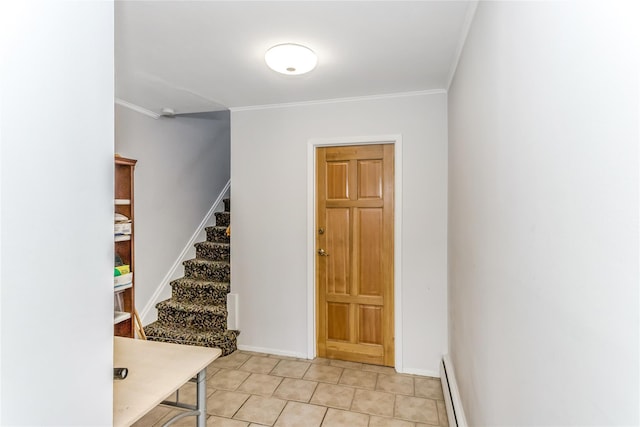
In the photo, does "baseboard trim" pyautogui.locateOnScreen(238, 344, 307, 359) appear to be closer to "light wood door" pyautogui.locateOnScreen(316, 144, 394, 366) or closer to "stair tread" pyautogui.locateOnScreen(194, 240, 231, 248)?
"light wood door" pyautogui.locateOnScreen(316, 144, 394, 366)

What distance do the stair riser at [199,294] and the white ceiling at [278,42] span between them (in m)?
2.01

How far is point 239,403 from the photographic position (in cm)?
251

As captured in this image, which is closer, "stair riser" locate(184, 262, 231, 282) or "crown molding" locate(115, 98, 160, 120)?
"crown molding" locate(115, 98, 160, 120)

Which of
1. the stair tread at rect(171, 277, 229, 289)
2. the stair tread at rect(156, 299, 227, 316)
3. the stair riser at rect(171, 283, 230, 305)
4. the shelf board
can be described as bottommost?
the stair tread at rect(156, 299, 227, 316)

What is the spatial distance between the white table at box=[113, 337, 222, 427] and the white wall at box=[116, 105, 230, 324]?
82.5 inches

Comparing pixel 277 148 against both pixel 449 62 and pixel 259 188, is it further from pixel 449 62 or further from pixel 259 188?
pixel 449 62

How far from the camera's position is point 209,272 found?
4066 millimetres

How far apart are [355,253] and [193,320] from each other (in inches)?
73.9

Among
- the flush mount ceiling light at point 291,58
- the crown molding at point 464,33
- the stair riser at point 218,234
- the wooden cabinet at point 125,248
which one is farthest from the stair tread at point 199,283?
the crown molding at point 464,33

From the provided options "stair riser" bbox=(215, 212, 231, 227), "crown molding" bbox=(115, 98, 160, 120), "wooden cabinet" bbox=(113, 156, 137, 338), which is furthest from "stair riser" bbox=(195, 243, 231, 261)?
"wooden cabinet" bbox=(113, 156, 137, 338)

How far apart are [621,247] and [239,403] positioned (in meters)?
2.59

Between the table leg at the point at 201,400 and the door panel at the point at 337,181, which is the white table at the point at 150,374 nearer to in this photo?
the table leg at the point at 201,400

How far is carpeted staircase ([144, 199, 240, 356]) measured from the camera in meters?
3.41

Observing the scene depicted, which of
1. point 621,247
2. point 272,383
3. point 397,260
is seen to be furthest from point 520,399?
point 272,383
